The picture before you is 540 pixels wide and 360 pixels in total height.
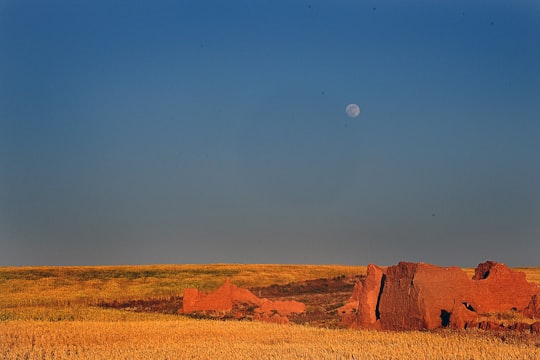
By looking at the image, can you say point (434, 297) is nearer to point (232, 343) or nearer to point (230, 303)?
point (232, 343)

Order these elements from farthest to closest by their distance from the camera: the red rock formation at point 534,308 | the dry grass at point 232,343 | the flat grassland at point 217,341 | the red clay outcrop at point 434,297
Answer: the red rock formation at point 534,308 < the red clay outcrop at point 434,297 < the flat grassland at point 217,341 < the dry grass at point 232,343

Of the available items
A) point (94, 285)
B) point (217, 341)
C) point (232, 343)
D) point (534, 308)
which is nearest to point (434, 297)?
point (534, 308)

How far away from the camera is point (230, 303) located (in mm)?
43031

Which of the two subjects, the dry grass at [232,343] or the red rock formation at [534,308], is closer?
the dry grass at [232,343]

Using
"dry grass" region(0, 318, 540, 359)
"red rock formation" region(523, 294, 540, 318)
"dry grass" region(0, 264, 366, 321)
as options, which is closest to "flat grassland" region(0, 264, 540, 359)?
"dry grass" region(0, 318, 540, 359)

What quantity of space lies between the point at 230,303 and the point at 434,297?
16.1 meters

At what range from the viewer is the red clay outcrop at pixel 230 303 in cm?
4106

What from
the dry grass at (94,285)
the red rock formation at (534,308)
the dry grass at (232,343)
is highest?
the dry grass at (94,285)

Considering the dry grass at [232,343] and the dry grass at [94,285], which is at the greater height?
the dry grass at [94,285]

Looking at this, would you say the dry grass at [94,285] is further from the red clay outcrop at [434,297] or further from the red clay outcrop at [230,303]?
the red clay outcrop at [434,297]

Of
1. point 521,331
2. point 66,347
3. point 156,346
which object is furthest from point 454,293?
point 66,347

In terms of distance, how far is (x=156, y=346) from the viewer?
79.4 feet

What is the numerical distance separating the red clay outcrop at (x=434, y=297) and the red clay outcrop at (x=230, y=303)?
801cm

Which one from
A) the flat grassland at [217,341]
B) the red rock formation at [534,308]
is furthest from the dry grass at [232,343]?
the red rock formation at [534,308]
